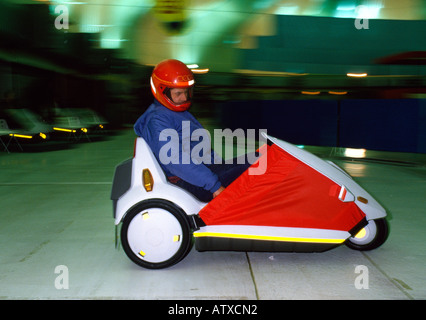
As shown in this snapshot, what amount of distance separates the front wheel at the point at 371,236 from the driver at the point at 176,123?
1188mm

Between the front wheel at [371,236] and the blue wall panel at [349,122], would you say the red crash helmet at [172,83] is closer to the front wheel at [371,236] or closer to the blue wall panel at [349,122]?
the front wheel at [371,236]

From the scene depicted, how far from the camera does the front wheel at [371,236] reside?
3242mm

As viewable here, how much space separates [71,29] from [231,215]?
17461 mm

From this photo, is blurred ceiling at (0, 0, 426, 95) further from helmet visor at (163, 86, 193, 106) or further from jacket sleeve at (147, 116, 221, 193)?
jacket sleeve at (147, 116, 221, 193)

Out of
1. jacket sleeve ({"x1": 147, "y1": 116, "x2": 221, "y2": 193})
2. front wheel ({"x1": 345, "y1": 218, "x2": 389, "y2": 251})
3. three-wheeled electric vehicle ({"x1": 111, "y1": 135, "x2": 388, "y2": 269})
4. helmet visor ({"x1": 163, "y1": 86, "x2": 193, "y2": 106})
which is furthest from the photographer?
front wheel ({"x1": 345, "y1": 218, "x2": 389, "y2": 251})

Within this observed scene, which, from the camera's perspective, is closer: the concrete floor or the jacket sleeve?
the concrete floor

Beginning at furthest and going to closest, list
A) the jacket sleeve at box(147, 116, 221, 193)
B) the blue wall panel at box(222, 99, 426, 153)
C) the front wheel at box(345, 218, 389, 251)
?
the blue wall panel at box(222, 99, 426, 153)
the front wheel at box(345, 218, 389, 251)
the jacket sleeve at box(147, 116, 221, 193)

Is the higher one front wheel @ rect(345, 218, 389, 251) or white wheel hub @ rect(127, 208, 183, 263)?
white wheel hub @ rect(127, 208, 183, 263)

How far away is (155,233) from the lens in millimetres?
2857

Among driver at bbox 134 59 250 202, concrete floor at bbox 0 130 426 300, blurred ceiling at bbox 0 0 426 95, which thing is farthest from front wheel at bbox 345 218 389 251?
blurred ceiling at bbox 0 0 426 95

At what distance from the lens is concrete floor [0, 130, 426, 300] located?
2.60 m

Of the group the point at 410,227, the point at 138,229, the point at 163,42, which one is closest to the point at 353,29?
the point at 163,42

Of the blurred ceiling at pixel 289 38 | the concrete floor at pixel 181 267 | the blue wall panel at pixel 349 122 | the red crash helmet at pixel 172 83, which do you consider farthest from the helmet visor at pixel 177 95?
the blurred ceiling at pixel 289 38
